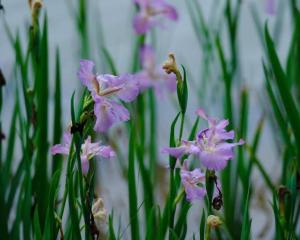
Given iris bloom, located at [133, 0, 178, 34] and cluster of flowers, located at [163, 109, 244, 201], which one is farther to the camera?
iris bloom, located at [133, 0, 178, 34]

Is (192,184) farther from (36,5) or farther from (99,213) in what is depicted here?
(36,5)

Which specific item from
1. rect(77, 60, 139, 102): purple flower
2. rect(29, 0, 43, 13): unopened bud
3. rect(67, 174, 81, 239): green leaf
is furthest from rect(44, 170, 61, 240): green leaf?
rect(29, 0, 43, 13): unopened bud

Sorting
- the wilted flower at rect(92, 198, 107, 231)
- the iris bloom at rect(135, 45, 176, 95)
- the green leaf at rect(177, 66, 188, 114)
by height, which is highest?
the iris bloom at rect(135, 45, 176, 95)

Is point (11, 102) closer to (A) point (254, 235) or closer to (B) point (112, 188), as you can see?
(B) point (112, 188)

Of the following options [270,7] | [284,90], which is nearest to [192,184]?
[284,90]

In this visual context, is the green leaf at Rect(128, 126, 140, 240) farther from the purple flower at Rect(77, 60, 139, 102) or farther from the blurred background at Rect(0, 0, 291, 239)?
the blurred background at Rect(0, 0, 291, 239)
